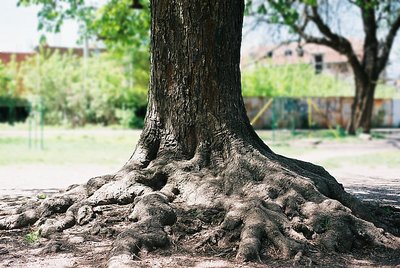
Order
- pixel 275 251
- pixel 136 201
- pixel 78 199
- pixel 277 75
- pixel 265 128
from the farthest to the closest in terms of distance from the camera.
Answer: pixel 277 75
pixel 265 128
pixel 78 199
pixel 136 201
pixel 275 251

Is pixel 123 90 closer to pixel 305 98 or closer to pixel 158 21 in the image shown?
pixel 305 98

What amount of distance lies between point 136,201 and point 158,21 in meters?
2.18

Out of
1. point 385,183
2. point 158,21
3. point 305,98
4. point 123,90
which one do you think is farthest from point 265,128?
point 158,21

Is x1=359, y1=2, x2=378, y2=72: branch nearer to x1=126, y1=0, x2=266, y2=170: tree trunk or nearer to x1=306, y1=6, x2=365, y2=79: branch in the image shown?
x1=306, y1=6, x2=365, y2=79: branch

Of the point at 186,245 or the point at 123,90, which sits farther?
the point at 123,90

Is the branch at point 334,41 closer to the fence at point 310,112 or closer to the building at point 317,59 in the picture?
the fence at point 310,112

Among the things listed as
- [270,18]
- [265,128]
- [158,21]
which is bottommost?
[265,128]

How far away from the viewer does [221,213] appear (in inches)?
255

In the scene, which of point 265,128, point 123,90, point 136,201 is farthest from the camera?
point 123,90

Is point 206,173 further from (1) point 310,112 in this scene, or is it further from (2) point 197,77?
(1) point 310,112

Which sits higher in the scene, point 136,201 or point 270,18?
point 270,18

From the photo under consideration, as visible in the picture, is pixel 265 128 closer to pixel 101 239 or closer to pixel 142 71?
pixel 142 71

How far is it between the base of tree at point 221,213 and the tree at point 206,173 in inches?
0.5

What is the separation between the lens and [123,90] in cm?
4366
